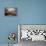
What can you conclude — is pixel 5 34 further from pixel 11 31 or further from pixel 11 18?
pixel 11 18

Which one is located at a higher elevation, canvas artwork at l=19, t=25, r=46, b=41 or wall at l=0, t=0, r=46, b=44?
wall at l=0, t=0, r=46, b=44

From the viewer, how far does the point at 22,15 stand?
3756mm

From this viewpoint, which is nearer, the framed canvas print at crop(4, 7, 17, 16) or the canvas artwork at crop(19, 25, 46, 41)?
the canvas artwork at crop(19, 25, 46, 41)

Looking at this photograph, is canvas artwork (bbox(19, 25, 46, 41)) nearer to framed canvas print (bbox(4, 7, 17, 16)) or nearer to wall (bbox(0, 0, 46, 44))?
wall (bbox(0, 0, 46, 44))

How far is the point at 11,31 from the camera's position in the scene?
3734 millimetres

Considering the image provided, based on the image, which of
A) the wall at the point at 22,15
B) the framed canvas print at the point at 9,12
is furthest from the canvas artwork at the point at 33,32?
the framed canvas print at the point at 9,12

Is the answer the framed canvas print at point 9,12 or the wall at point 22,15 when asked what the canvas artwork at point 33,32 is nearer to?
the wall at point 22,15

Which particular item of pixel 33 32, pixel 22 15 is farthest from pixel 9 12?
pixel 33 32

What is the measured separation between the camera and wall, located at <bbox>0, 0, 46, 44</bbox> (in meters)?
3.74

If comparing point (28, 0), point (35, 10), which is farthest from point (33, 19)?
point (28, 0)

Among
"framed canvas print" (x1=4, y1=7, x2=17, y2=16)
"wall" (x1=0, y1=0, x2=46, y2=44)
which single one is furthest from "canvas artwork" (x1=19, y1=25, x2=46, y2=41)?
"framed canvas print" (x1=4, y1=7, x2=17, y2=16)

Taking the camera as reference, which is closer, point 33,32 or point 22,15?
point 33,32

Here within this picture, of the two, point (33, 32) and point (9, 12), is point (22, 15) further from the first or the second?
point (33, 32)

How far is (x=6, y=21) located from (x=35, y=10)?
2.87 feet
